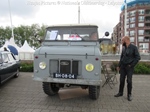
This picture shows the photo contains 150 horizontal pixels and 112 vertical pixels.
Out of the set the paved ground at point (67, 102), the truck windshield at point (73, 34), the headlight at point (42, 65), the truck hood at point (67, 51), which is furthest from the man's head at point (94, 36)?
the paved ground at point (67, 102)

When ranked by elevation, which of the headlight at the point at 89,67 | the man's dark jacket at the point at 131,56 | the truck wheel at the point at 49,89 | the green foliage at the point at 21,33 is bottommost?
the truck wheel at the point at 49,89

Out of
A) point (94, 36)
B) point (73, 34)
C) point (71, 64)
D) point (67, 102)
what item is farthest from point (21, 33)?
point (71, 64)

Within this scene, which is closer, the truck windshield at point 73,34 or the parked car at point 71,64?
the parked car at point 71,64

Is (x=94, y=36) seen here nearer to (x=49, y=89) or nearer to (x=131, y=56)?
(x=131, y=56)

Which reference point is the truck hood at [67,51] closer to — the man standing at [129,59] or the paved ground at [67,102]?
the man standing at [129,59]

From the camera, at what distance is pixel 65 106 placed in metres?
4.86

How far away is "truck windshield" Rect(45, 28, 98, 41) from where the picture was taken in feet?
18.5

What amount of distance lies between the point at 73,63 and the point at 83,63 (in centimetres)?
30

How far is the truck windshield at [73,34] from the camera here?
18.5 feet

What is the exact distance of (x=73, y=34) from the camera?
576 cm

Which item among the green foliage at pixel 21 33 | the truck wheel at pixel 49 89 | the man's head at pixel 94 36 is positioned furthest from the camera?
the green foliage at pixel 21 33

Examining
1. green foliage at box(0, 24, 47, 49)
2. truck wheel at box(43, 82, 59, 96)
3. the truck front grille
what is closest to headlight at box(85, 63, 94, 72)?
the truck front grille

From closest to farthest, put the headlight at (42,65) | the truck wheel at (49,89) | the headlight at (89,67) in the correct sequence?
1. the headlight at (89,67)
2. the headlight at (42,65)
3. the truck wheel at (49,89)

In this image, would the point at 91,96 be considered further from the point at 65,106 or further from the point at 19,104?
the point at 19,104
